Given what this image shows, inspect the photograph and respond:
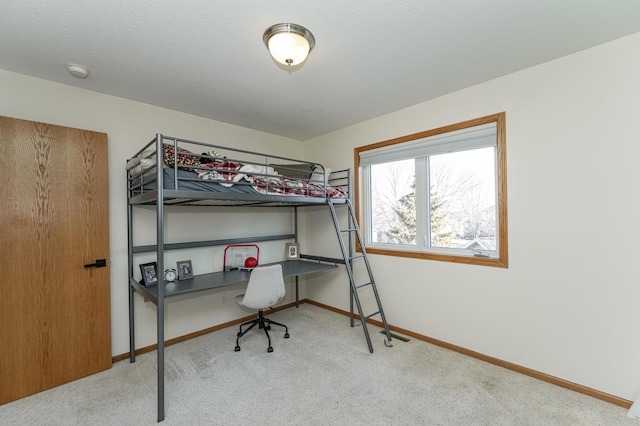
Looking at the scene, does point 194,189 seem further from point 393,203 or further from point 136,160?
point 393,203

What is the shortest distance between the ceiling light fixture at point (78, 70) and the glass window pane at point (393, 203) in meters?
2.75

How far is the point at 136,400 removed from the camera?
201cm

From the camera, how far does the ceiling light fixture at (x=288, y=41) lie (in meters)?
1.64

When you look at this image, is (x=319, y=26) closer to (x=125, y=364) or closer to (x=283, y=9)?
(x=283, y=9)

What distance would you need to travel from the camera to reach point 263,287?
2.62 metres

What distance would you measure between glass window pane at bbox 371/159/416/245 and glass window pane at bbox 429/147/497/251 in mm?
236

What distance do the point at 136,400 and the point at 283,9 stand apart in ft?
8.92

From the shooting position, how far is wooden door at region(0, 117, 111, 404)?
2012 mm

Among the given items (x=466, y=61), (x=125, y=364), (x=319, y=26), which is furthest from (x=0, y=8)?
(x=466, y=61)

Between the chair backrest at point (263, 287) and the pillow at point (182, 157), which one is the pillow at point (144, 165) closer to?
the pillow at point (182, 157)

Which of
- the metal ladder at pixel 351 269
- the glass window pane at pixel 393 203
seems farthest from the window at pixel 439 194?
the metal ladder at pixel 351 269

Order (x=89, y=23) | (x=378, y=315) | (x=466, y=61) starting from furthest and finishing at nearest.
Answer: (x=378, y=315) < (x=466, y=61) < (x=89, y=23)

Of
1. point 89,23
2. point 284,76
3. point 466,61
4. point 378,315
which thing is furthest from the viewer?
point 378,315

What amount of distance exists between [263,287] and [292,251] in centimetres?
123
